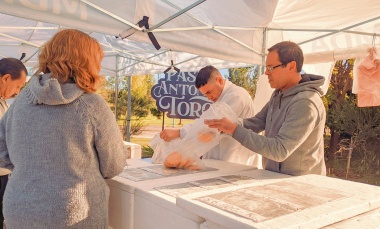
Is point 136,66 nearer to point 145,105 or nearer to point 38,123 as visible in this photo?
point 38,123

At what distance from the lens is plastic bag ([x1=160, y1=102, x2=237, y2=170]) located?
1.67 meters

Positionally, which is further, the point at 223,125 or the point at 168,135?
the point at 168,135

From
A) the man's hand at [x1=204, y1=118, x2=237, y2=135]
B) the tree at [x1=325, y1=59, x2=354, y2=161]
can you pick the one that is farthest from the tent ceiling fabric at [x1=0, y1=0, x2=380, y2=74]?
the tree at [x1=325, y1=59, x2=354, y2=161]

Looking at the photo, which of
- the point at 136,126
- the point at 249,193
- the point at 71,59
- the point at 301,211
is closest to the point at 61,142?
the point at 71,59

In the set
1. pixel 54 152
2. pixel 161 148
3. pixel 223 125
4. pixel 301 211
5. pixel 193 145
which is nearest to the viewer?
pixel 301 211

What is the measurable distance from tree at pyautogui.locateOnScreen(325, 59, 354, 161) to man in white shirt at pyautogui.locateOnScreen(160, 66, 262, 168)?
4.67 m

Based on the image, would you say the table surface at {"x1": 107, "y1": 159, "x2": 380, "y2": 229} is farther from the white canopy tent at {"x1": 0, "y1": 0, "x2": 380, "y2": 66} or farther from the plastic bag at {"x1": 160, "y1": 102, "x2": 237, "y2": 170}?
the white canopy tent at {"x1": 0, "y1": 0, "x2": 380, "y2": 66}

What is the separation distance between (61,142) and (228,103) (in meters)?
1.38

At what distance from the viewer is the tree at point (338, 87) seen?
21.0 feet

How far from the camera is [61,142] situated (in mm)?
1080

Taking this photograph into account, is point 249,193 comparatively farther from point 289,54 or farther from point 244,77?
point 244,77

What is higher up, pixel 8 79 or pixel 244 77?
pixel 244 77

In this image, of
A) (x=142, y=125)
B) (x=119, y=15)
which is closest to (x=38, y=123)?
(x=119, y=15)

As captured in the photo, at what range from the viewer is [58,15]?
189 centimetres
